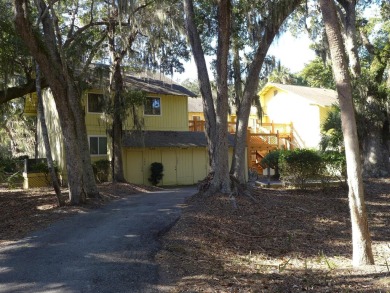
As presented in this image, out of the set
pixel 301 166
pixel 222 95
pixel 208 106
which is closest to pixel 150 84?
pixel 301 166

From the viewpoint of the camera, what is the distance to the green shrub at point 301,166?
1706 cm

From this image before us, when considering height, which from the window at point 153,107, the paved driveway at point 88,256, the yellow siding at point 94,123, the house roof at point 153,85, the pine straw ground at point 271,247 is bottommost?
the pine straw ground at point 271,247

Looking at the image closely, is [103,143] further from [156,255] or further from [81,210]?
[156,255]

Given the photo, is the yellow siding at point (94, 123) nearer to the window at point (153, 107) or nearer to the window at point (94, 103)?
the window at point (94, 103)

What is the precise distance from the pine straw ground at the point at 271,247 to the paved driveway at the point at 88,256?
0.44m

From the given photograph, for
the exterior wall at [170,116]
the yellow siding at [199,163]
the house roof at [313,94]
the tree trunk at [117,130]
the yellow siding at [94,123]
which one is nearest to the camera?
the tree trunk at [117,130]

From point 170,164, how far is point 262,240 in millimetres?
16631

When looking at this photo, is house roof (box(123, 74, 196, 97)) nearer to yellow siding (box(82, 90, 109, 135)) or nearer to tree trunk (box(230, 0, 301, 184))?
yellow siding (box(82, 90, 109, 135))

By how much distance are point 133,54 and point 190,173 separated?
947 centimetres

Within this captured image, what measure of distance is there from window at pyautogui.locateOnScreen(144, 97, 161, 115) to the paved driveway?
15.5 m

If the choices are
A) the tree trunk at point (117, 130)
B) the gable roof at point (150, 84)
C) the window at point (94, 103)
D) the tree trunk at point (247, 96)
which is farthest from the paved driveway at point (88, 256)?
the gable roof at point (150, 84)

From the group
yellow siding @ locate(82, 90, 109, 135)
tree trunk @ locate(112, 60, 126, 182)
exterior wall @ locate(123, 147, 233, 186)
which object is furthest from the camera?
exterior wall @ locate(123, 147, 233, 186)

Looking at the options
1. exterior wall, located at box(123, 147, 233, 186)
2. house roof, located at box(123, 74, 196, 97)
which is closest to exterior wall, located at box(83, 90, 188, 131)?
house roof, located at box(123, 74, 196, 97)

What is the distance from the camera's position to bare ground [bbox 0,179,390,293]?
688cm
